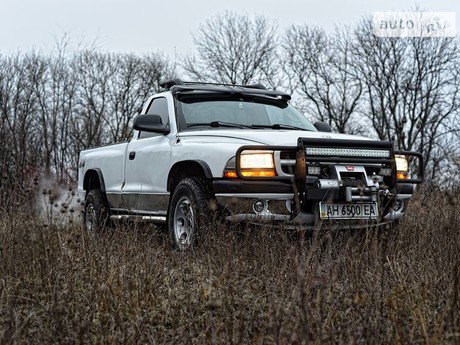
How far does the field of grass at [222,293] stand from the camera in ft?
9.30

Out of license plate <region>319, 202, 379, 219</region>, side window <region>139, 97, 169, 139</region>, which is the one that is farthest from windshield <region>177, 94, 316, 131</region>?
license plate <region>319, 202, 379, 219</region>

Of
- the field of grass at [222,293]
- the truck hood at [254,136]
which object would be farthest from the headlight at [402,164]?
the field of grass at [222,293]

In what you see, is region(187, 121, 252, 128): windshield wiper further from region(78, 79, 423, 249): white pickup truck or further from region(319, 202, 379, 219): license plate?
region(319, 202, 379, 219): license plate

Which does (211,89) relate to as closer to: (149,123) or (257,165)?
(149,123)

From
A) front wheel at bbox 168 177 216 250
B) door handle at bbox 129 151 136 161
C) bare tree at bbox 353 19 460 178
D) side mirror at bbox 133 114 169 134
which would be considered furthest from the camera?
bare tree at bbox 353 19 460 178

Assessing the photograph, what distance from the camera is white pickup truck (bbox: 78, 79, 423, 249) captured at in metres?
5.21

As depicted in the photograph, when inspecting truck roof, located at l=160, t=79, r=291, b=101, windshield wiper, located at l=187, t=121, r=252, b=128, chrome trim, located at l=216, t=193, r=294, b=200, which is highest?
truck roof, located at l=160, t=79, r=291, b=101

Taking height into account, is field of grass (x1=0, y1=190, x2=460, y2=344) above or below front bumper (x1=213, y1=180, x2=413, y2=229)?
below

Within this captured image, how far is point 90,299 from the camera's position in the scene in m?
3.64

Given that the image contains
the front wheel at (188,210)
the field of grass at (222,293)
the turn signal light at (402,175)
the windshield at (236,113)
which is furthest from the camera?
the windshield at (236,113)

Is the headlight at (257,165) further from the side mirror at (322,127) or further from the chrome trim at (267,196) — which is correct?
the side mirror at (322,127)

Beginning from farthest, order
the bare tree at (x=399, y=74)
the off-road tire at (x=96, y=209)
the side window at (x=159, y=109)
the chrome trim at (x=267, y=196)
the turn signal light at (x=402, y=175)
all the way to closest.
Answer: the bare tree at (x=399, y=74) < the off-road tire at (x=96, y=209) < the side window at (x=159, y=109) < the turn signal light at (x=402, y=175) < the chrome trim at (x=267, y=196)

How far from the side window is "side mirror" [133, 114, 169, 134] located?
0.28 metres

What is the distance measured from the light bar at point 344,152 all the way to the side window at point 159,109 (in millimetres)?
2045
